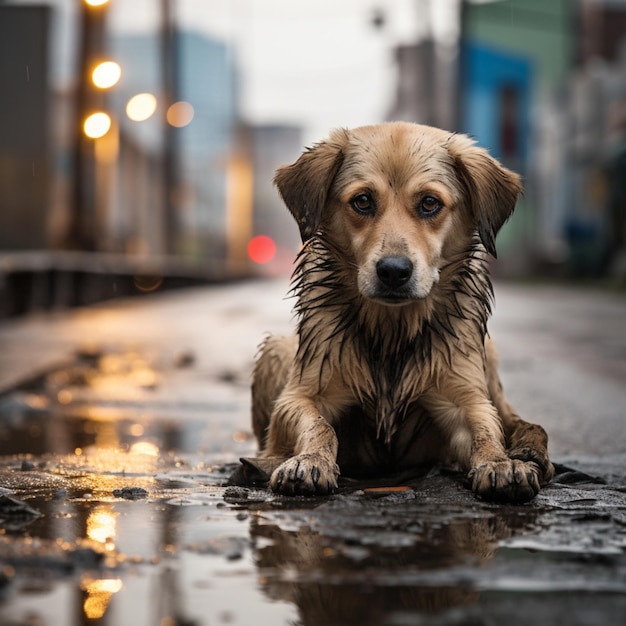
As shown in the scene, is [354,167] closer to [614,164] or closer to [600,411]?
[600,411]

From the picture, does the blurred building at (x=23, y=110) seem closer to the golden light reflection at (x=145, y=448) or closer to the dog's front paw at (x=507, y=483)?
the golden light reflection at (x=145, y=448)

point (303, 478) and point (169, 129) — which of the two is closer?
point (303, 478)

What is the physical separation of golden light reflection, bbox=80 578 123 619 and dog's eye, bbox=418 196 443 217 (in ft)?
7.90

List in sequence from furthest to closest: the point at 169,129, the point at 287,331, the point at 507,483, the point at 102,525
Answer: the point at 169,129
the point at 287,331
the point at 507,483
the point at 102,525

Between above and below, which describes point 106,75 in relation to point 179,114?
below

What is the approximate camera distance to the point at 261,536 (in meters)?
3.62

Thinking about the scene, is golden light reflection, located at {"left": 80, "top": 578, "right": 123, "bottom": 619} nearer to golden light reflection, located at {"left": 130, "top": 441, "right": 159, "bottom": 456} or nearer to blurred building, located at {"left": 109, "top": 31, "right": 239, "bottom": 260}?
golden light reflection, located at {"left": 130, "top": 441, "right": 159, "bottom": 456}

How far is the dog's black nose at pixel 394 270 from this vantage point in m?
4.69

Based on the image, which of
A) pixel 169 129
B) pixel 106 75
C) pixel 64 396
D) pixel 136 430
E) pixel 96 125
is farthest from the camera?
pixel 169 129

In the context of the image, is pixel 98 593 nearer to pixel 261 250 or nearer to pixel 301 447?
pixel 301 447

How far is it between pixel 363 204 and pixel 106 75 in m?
21.5

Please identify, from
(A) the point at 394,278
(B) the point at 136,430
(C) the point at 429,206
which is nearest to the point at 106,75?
(B) the point at 136,430

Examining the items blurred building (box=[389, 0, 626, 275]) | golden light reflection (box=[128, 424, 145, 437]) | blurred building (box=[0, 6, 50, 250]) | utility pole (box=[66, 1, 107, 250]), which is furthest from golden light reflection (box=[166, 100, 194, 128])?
golden light reflection (box=[128, 424, 145, 437])

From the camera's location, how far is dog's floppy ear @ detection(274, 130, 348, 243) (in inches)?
204
